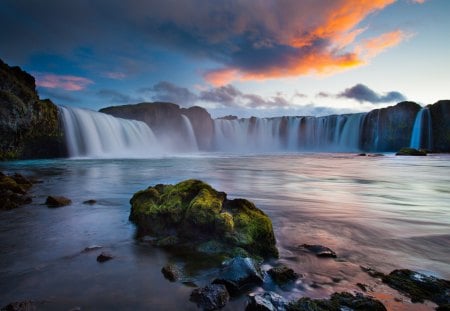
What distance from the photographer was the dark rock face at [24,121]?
24516 millimetres

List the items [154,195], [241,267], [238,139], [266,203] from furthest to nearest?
[238,139] < [266,203] < [154,195] < [241,267]

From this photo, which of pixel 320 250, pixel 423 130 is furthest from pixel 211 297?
pixel 423 130

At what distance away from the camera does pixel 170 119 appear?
77.0 m

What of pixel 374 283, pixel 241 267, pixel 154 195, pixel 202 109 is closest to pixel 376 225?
pixel 374 283

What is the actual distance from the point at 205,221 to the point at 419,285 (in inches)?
116

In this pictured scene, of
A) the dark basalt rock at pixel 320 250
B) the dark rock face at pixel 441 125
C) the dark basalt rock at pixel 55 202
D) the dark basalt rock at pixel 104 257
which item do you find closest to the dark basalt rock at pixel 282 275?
the dark basalt rock at pixel 320 250

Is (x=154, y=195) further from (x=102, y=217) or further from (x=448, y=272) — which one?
(x=448, y=272)

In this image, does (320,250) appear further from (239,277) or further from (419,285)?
(239,277)

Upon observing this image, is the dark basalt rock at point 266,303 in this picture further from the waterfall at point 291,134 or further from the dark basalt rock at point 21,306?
the waterfall at point 291,134

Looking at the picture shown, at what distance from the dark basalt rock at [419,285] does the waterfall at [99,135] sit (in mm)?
35672

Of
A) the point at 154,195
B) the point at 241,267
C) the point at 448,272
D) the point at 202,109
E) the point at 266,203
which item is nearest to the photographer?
the point at 241,267

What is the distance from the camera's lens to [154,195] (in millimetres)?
5879

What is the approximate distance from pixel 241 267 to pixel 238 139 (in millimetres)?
75251

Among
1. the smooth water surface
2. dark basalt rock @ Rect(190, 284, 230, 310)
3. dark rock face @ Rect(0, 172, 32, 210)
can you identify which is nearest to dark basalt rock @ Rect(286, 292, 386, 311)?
the smooth water surface
